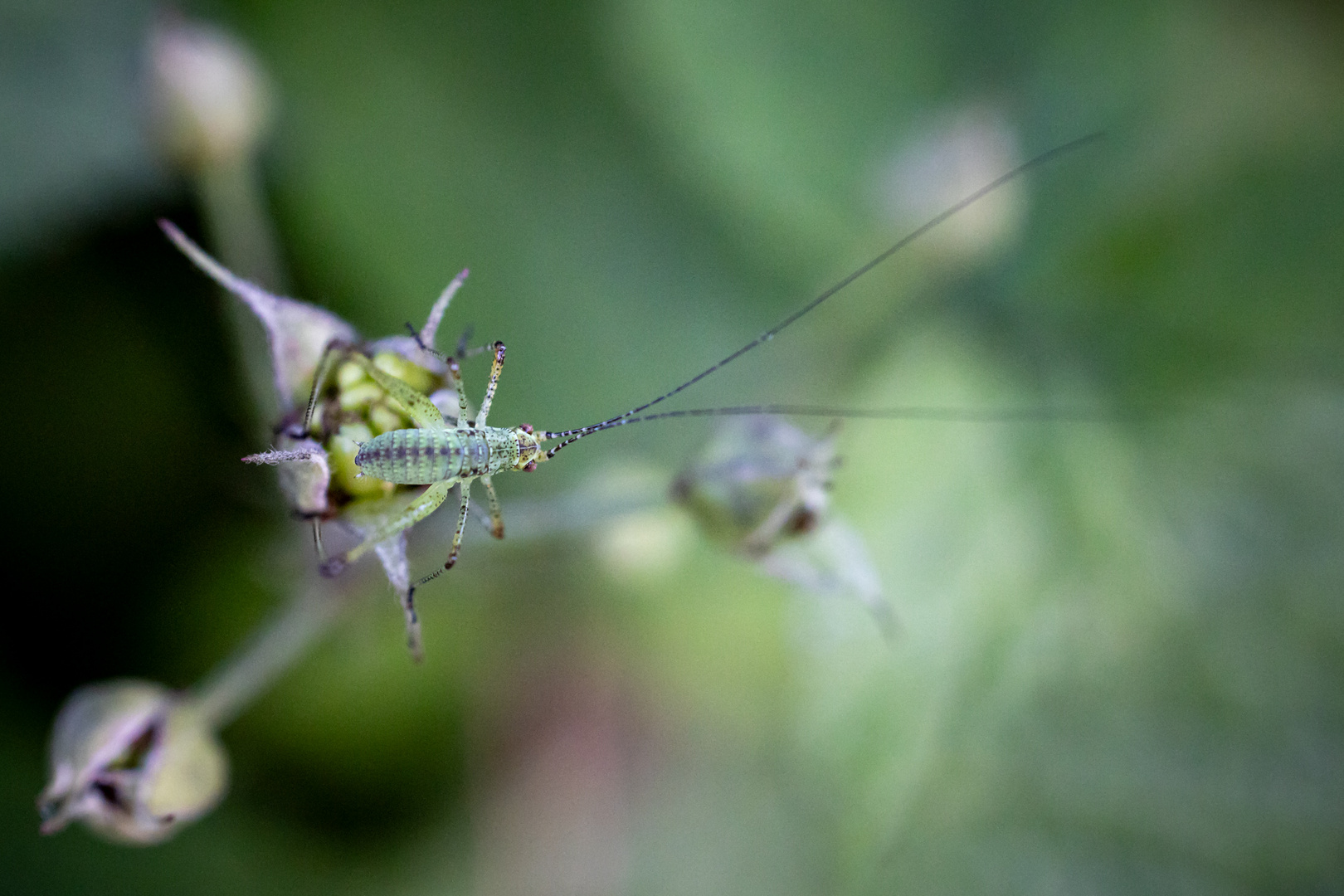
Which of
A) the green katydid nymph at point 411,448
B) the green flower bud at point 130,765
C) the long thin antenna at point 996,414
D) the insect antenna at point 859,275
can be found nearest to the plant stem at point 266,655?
the green flower bud at point 130,765

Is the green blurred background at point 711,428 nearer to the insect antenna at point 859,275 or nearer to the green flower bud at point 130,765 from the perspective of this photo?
the insect antenna at point 859,275

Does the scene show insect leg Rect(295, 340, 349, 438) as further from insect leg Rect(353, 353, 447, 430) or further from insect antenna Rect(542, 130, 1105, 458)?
insect antenna Rect(542, 130, 1105, 458)

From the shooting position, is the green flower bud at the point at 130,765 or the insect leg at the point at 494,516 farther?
the insect leg at the point at 494,516

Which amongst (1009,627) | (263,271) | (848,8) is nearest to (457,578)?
(263,271)

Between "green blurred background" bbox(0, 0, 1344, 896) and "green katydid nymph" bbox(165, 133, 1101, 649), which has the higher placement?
"green blurred background" bbox(0, 0, 1344, 896)

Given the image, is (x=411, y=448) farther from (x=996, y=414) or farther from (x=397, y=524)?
(x=996, y=414)

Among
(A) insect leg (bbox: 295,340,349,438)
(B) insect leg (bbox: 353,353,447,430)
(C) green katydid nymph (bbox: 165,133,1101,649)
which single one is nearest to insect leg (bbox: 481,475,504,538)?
(C) green katydid nymph (bbox: 165,133,1101,649)

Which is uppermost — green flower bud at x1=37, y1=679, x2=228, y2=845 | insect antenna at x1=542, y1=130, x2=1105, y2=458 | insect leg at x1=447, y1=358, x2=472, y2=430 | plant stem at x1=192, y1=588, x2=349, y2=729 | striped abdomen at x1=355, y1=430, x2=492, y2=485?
insect antenna at x1=542, y1=130, x2=1105, y2=458
